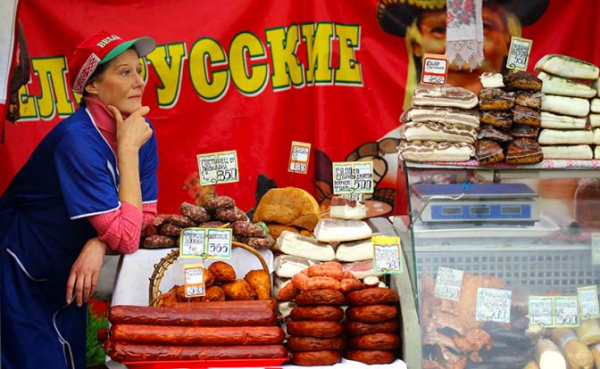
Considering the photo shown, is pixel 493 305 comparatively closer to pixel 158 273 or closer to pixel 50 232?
pixel 158 273

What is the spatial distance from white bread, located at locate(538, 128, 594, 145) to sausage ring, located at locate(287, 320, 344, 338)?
126 centimetres

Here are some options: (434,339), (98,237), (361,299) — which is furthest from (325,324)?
(98,237)

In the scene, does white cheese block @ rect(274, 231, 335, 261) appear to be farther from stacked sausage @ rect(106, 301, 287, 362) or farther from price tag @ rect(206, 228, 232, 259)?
stacked sausage @ rect(106, 301, 287, 362)

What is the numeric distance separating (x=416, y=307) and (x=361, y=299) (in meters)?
0.25

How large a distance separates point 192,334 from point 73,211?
751 mm

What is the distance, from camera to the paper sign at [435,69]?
3.99 m

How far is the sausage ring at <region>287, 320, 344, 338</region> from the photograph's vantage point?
12.1ft

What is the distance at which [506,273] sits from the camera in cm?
376

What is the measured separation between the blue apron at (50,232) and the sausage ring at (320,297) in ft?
3.07

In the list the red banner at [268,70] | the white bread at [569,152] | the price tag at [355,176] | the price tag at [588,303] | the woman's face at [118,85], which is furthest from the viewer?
the red banner at [268,70]

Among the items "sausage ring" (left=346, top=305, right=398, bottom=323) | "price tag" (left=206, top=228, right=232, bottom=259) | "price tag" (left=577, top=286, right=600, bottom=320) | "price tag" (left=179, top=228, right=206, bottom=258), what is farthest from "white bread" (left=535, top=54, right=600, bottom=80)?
"price tag" (left=179, top=228, right=206, bottom=258)

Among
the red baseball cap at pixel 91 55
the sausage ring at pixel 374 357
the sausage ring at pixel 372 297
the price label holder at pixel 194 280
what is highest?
the red baseball cap at pixel 91 55

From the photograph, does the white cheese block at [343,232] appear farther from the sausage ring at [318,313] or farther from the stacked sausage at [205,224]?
the sausage ring at [318,313]

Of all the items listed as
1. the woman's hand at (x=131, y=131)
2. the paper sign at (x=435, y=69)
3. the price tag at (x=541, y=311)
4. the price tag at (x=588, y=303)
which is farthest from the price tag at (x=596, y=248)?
the woman's hand at (x=131, y=131)
